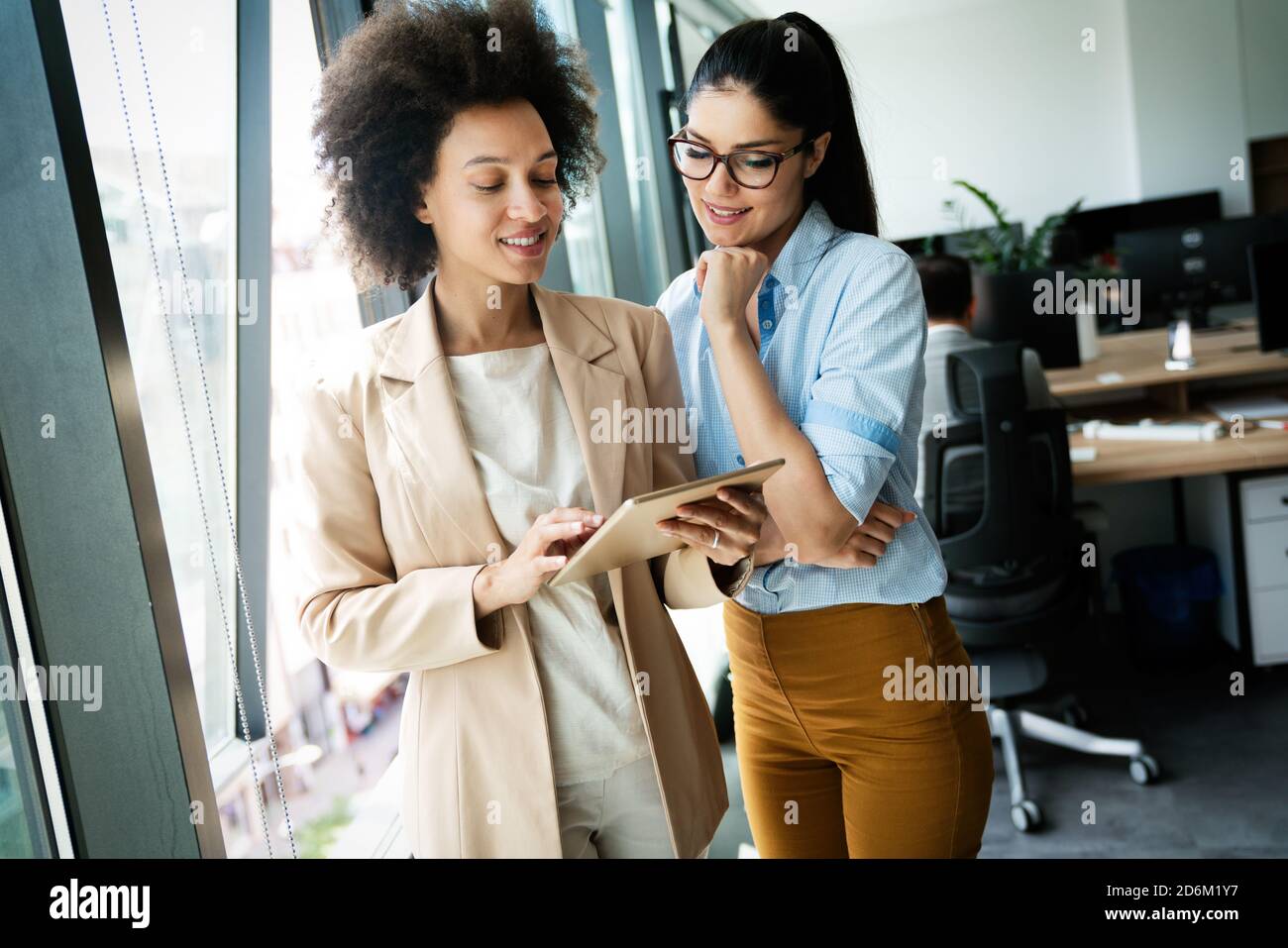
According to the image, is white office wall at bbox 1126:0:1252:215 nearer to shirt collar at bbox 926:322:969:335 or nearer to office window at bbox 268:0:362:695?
shirt collar at bbox 926:322:969:335

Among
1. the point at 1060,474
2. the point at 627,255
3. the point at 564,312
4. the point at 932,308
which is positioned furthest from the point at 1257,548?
the point at 564,312

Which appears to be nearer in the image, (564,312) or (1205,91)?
(564,312)

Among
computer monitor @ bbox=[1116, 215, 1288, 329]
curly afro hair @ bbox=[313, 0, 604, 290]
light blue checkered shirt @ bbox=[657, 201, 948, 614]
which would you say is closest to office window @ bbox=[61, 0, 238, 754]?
curly afro hair @ bbox=[313, 0, 604, 290]

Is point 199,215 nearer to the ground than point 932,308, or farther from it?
farther from it

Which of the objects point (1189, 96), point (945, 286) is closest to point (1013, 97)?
point (1189, 96)

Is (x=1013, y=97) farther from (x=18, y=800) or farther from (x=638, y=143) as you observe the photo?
(x=18, y=800)

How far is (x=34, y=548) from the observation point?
Result: 1.06 m

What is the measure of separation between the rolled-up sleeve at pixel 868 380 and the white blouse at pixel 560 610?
304 millimetres

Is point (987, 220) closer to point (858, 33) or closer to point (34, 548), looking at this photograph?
point (858, 33)

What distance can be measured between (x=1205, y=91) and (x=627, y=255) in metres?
5.40

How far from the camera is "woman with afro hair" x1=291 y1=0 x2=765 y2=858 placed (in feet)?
3.58

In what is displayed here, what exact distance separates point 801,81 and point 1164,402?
9.79ft

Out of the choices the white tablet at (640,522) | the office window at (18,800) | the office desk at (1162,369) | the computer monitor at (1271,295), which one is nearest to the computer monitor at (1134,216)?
the office desk at (1162,369)

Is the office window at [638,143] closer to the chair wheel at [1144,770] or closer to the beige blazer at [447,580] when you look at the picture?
the chair wheel at [1144,770]
